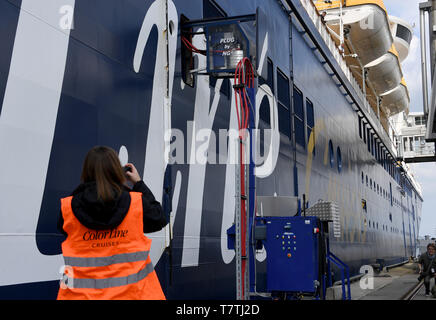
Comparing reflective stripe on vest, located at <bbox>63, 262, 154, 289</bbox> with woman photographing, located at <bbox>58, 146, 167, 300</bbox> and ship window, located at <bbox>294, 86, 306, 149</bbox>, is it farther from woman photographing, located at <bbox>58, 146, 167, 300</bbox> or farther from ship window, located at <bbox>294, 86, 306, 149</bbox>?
ship window, located at <bbox>294, 86, 306, 149</bbox>

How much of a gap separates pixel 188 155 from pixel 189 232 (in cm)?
97

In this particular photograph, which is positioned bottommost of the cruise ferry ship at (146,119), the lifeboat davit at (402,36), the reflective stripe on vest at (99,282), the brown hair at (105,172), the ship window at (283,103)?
the reflective stripe on vest at (99,282)

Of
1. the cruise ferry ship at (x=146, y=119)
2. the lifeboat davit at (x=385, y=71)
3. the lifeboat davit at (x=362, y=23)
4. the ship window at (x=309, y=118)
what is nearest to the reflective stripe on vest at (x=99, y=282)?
the cruise ferry ship at (x=146, y=119)

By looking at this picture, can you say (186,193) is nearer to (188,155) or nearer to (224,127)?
(188,155)

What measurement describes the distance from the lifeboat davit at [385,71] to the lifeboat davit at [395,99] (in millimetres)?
2631

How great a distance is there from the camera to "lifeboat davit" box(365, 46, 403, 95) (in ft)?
95.6

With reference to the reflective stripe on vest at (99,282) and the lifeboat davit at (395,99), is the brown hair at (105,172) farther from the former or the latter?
the lifeboat davit at (395,99)

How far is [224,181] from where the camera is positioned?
7918mm

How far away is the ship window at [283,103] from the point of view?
11344 millimetres

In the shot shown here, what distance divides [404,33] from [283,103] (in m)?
31.1

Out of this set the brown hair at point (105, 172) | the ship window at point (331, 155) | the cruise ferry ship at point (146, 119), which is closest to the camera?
the brown hair at point (105, 172)

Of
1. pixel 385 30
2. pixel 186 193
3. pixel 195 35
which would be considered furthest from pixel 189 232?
pixel 385 30

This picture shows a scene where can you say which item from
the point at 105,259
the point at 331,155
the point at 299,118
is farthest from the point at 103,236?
the point at 331,155

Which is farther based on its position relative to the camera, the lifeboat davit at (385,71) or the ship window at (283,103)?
the lifeboat davit at (385,71)
